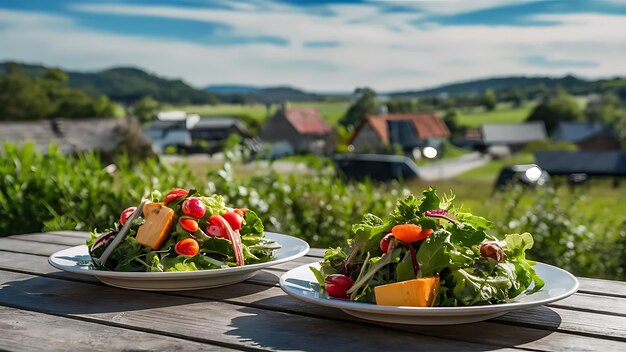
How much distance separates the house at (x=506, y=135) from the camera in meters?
20.7

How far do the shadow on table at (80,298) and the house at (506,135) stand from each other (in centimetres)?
1953

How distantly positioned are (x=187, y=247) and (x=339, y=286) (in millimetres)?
298

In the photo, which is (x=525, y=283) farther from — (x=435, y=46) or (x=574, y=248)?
(x=435, y=46)

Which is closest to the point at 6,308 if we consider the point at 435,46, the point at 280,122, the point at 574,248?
the point at 574,248

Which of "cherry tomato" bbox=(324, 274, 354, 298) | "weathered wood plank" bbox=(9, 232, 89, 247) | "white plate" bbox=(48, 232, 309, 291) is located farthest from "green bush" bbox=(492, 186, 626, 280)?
"cherry tomato" bbox=(324, 274, 354, 298)

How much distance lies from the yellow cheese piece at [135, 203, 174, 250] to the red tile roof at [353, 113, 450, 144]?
52.7 ft

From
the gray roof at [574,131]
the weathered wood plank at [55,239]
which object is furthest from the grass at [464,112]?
the weathered wood plank at [55,239]

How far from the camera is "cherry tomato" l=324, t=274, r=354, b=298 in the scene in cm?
112

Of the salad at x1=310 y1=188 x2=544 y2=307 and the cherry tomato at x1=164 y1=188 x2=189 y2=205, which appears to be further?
the cherry tomato at x1=164 y1=188 x2=189 y2=205

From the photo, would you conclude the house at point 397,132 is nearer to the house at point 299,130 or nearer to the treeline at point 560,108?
the treeline at point 560,108

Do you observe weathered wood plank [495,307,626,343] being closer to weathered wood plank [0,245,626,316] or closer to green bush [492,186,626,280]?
weathered wood plank [0,245,626,316]

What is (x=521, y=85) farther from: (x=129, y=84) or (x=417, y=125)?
(x=129, y=84)

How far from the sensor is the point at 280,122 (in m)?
17.0

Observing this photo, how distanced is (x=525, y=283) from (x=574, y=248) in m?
2.13
